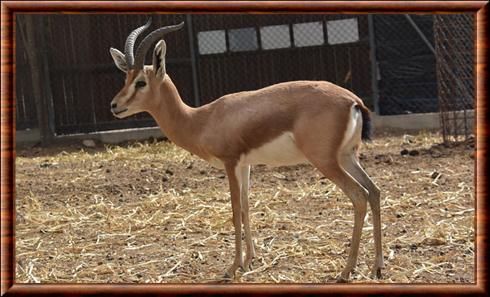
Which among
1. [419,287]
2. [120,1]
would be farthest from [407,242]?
[120,1]

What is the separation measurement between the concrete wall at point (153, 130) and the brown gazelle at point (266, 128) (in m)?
6.59

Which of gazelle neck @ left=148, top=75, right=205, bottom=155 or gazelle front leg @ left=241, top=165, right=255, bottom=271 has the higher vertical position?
gazelle neck @ left=148, top=75, right=205, bottom=155

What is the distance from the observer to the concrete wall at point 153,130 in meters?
11.3

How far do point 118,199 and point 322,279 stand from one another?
11.6 ft

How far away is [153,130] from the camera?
1230cm

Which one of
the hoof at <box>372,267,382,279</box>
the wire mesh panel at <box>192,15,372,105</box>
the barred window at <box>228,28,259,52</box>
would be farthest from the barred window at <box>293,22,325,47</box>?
the hoof at <box>372,267,382,279</box>

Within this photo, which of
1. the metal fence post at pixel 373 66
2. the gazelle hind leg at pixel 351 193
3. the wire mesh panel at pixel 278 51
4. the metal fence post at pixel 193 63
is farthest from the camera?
the metal fence post at pixel 193 63

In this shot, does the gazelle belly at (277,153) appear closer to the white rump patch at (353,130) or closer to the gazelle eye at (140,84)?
the white rump patch at (353,130)

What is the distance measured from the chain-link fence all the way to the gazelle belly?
296 inches

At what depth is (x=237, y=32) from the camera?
12.9 m

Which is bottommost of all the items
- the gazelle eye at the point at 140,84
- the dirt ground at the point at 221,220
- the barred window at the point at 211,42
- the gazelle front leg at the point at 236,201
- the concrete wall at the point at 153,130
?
the dirt ground at the point at 221,220

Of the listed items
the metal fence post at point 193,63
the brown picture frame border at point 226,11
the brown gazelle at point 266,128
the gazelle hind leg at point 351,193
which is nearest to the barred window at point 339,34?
the metal fence post at point 193,63

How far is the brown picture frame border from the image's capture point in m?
3.01

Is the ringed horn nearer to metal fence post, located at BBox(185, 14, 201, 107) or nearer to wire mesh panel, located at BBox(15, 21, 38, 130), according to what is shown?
metal fence post, located at BBox(185, 14, 201, 107)
